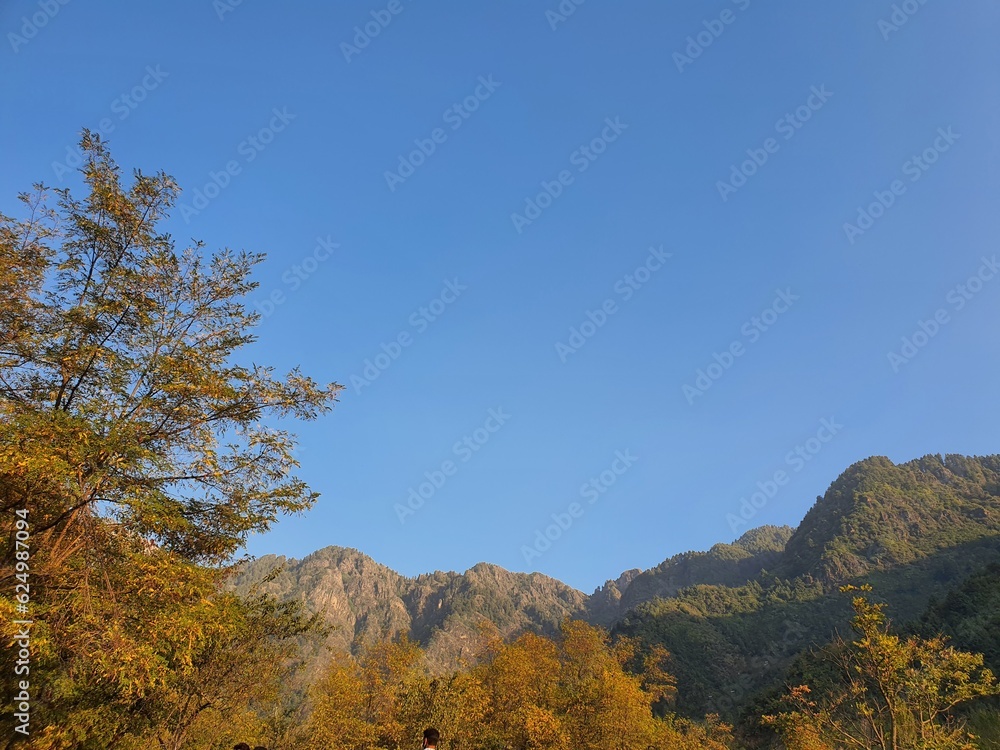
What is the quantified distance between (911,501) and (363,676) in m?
154

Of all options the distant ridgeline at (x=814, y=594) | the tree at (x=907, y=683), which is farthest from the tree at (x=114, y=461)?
the distant ridgeline at (x=814, y=594)

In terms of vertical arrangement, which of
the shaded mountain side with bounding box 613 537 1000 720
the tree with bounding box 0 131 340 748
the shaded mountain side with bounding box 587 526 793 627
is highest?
the tree with bounding box 0 131 340 748

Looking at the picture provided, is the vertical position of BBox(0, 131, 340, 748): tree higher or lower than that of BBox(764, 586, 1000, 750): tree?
higher

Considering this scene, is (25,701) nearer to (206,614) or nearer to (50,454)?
(206,614)

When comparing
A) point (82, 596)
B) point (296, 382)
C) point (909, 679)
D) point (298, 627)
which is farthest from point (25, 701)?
point (909, 679)

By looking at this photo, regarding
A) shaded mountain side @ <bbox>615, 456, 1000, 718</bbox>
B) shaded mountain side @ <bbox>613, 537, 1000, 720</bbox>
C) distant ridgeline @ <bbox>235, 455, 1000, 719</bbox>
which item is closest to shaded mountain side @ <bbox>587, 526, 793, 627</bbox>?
distant ridgeline @ <bbox>235, 455, 1000, 719</bbox>

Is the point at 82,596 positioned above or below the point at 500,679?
above

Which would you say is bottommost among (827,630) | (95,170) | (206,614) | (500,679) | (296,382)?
(827,630)

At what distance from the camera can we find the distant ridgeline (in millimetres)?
76350

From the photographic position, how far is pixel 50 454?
352 inches

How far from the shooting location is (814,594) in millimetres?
114875

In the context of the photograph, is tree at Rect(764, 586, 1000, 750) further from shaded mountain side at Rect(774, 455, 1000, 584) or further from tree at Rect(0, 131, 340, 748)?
shaded mountain side at Rect(774, 455, 1000, 584)

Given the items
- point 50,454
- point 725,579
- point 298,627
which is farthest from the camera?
point 725,579

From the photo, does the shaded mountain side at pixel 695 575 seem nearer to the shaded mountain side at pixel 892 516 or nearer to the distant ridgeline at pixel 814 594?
the distant ridgeline at pixel 814 594
